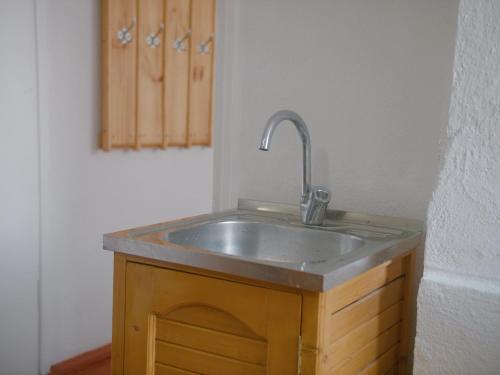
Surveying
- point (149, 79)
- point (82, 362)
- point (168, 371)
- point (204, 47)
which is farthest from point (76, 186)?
point (168, 371)

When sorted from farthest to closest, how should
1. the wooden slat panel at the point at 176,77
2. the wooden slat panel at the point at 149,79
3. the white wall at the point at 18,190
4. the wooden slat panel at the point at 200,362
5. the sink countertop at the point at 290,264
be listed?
1. the wooden slat panel at the point at 176,77
2. the wooden slat panel at the point at 149,79
3. the white wall at the point at 18,190
4. the wooden slat panel at the point at 200,362
5. the sink countertop at the point at 290,264

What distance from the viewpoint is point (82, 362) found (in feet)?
9.33

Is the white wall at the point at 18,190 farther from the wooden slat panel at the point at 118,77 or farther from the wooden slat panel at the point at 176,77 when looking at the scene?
the wooden slat panel at the point at 176,77

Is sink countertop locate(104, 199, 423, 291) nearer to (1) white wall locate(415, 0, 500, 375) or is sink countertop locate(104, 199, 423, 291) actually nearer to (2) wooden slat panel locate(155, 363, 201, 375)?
(1) white wall locate(415, 0, 500, 375)

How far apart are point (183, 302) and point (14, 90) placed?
1.46 metres

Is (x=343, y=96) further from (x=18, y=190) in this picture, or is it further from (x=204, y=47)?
(x=204, y=47)

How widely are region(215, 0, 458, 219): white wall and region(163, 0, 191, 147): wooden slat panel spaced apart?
112cm

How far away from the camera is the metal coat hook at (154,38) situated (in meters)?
2.98

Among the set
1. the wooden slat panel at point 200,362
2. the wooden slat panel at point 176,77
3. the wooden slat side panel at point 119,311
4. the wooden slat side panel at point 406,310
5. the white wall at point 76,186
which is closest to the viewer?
the wooden slat panel at point 200,362

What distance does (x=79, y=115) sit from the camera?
2.75 metres

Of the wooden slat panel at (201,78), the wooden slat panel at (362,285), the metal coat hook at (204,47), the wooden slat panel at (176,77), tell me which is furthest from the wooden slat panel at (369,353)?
the metal coat hook at (204,47)

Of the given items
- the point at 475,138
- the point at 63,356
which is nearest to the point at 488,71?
the point at 475,138

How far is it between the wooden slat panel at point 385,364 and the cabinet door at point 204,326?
0.28 metres

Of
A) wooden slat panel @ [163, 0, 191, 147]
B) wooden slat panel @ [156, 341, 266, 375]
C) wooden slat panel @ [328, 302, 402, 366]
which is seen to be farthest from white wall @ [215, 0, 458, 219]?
wooden slat panel @ [163, 0, 191, 147]
